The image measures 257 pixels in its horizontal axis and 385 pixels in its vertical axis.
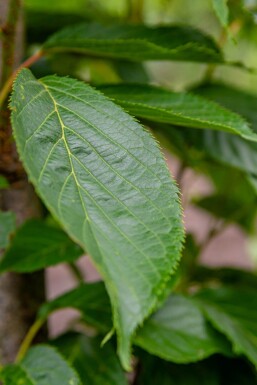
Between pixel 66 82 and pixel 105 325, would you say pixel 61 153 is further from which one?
pixel 105 325

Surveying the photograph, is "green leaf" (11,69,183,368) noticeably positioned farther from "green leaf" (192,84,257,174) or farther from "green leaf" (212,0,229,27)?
"green leaf" (192,84,257,174)

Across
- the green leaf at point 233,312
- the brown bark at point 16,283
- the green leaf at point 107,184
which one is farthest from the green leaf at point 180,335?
the green leaf at point 107,184

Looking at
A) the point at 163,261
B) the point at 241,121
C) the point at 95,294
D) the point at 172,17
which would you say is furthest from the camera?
the point at 172,17

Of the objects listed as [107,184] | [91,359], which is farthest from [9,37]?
[91,359]

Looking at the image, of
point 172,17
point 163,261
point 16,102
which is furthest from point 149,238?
point 172,17

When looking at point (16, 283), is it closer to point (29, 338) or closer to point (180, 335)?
point (29, 338)

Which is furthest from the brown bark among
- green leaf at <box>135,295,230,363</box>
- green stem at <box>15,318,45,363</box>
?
green leaf at <box>135,295,230,363</box>
